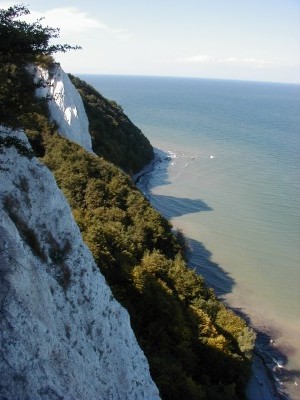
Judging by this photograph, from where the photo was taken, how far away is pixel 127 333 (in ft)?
58.4

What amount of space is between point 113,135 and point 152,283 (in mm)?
39776

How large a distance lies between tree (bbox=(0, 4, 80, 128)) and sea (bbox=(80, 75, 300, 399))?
23.2 m

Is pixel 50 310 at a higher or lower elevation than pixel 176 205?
higher

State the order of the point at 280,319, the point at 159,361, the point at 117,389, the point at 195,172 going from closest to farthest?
1. the point at 117,389
2. the point at 159,361
3. the point at 280,319
4. the point at 195,172

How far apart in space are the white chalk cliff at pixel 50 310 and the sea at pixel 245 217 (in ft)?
49.1

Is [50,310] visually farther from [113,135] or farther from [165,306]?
[113,135]

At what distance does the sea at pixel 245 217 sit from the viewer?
3275 cm

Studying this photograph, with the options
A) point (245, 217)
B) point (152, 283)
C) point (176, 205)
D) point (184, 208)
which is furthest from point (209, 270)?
point (176, 205)

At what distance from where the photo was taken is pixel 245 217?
178 feet

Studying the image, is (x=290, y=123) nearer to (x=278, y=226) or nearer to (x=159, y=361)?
(x=278, y=226)

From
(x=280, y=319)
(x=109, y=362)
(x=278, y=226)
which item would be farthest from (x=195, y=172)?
(x=109, y=362)

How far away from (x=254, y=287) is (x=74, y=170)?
18.9 meters

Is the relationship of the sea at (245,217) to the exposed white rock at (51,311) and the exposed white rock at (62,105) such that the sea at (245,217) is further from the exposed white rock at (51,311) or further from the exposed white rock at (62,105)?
the exposed white rock at (62,105)

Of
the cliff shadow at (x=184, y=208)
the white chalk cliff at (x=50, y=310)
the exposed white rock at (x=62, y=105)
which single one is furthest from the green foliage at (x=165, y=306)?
the exposed white rock at (x=62, y=105)
